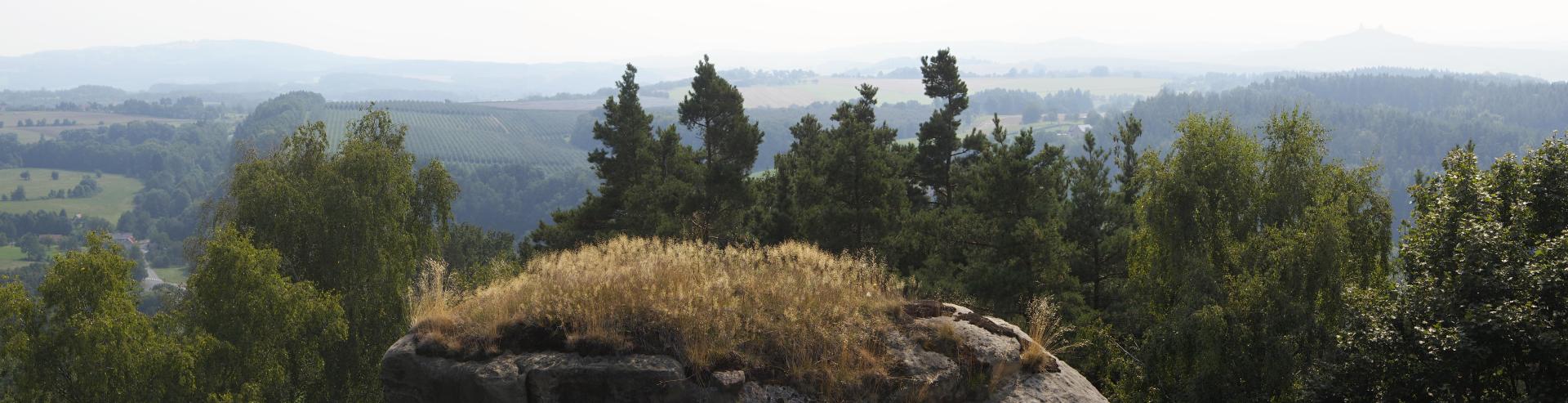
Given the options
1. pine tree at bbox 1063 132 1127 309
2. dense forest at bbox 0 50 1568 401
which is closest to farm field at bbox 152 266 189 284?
dense forest at bbox 0 50 1568 401

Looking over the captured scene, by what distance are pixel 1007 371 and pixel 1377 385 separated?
6.21 meters

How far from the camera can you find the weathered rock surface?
11.3 m

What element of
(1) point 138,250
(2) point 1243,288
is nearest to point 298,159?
(2) point 1243,288

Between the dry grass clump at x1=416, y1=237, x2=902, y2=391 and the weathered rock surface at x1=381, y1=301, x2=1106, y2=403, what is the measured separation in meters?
0.22

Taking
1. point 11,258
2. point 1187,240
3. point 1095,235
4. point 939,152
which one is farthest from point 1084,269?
point 11,258

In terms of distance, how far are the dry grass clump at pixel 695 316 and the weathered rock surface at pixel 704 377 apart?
0.74 feet

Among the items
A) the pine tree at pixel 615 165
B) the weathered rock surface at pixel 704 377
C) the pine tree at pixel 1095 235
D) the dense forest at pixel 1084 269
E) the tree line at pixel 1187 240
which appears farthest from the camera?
the pine tree at pixel 615 165

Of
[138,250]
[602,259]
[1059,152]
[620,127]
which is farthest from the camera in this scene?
[138,250]

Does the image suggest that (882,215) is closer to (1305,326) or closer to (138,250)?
(1305,326)

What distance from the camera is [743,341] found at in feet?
38.2

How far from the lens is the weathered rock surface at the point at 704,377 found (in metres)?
11.3

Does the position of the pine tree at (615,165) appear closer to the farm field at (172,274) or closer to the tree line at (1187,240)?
the tree line at (1187,240)

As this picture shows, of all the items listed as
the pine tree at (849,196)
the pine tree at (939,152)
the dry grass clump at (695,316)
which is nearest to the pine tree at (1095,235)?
the pine tree at (849,196)

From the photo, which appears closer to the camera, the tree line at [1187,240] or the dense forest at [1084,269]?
the tree line at [1187,240]
